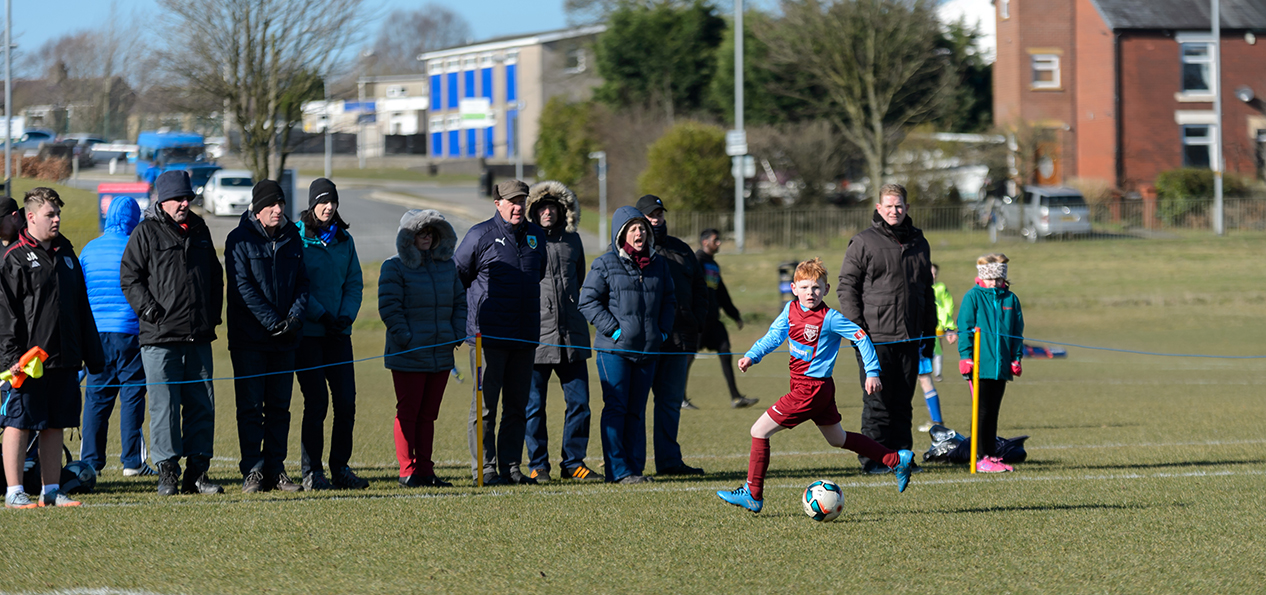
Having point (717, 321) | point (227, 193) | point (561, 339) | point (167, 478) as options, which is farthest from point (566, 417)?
point (227, 193)

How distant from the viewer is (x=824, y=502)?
692 cm

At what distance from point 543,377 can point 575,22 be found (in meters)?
50.0

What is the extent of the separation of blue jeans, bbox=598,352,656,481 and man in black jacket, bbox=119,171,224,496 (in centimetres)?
268

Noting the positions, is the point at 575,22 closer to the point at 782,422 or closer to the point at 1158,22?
the point at 1158,22

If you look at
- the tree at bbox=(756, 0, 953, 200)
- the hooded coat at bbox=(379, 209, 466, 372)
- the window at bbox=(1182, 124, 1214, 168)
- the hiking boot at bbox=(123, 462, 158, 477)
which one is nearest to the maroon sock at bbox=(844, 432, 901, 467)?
the hooded coat at bbox=(379, 209, 466, 372)

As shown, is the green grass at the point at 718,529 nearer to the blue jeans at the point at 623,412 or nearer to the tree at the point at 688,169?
the blue jeans at the point at 623,412

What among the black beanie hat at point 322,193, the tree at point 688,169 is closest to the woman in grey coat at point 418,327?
the black beanie hat at point 322,193

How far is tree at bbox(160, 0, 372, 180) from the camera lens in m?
27.5

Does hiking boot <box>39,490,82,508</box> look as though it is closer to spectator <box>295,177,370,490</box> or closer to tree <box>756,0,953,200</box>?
spectator <box>295,177,370,490</box>

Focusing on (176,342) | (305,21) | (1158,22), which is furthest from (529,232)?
(1158,22)

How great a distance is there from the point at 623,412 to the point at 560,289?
3.33 feet

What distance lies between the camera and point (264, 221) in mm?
7969

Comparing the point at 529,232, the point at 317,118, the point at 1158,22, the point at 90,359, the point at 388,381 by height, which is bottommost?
the point at 388,381

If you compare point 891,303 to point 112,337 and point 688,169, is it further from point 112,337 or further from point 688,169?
point 688,169
